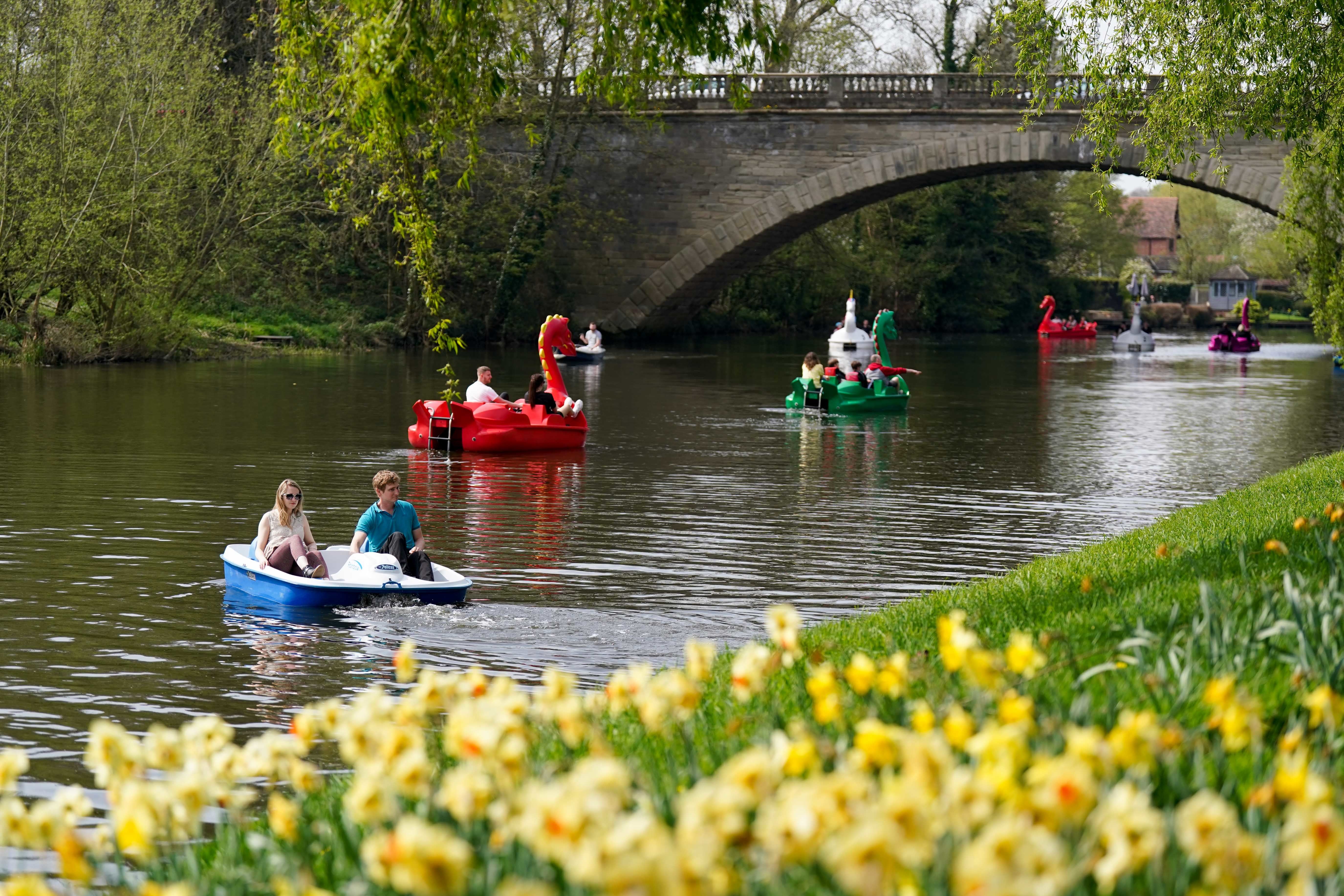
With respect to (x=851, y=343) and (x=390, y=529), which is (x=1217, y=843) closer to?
(x=390, y=529)

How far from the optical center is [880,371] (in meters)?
25.8

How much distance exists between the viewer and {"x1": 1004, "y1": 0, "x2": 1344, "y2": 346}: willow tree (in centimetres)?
1210

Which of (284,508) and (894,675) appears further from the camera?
(284,508)

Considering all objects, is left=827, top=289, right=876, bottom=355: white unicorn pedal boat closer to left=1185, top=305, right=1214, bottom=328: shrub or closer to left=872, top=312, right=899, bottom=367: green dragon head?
left=872, top=312, right=899, bottom=367: green dragon head

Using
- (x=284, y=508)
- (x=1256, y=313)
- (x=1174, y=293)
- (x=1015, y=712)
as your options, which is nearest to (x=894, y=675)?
(x=1015, y=712)

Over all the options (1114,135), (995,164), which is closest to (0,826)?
(1114,135)

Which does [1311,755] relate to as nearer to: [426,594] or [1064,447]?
[426,594]

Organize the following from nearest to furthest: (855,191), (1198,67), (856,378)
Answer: (1198,67) < (856,378) < (855,191)

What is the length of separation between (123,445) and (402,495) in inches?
174

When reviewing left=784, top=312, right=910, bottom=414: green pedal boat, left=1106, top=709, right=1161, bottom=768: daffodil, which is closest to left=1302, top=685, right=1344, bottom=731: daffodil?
left=1106, top=709, right=1161, bottom=768: daffodil

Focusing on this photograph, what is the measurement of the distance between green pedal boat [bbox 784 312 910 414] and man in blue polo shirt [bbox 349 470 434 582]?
14.4m

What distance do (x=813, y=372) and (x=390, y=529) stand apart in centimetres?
1505

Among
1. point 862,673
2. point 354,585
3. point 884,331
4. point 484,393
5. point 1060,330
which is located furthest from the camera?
point 1060,330

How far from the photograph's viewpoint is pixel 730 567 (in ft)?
37.5
